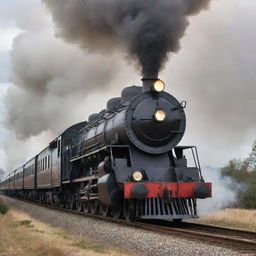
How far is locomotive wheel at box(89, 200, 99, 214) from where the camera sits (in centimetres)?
1340

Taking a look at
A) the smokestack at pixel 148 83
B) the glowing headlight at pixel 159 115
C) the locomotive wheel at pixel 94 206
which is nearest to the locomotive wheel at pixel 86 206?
the locomotive wheel at pixel 94 206

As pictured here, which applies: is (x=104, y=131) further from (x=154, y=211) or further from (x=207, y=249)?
(x=207, y=249)

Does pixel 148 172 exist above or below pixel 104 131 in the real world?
below

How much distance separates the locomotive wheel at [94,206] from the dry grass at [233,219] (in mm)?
3193

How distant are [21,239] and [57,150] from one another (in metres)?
10.3

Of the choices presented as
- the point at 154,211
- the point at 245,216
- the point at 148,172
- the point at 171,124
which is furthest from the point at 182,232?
the point at 245,216

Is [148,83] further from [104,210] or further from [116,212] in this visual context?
[104,210]

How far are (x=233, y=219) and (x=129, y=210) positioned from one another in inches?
131

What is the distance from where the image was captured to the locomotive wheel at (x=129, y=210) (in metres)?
10.7

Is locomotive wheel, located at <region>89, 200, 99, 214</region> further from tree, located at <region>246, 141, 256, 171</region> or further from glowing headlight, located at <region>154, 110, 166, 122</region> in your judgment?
tree, located at <region>246, 141, 256, 171</region>

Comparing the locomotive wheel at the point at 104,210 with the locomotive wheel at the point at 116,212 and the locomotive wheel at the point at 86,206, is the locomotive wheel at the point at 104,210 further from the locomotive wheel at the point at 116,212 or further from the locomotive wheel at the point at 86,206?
the locomotive wheel at the point at 86,206

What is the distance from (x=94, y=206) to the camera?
44.9ft

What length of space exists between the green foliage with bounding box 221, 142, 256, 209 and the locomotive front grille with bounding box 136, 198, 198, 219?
42.3ft

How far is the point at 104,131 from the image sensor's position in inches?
496
